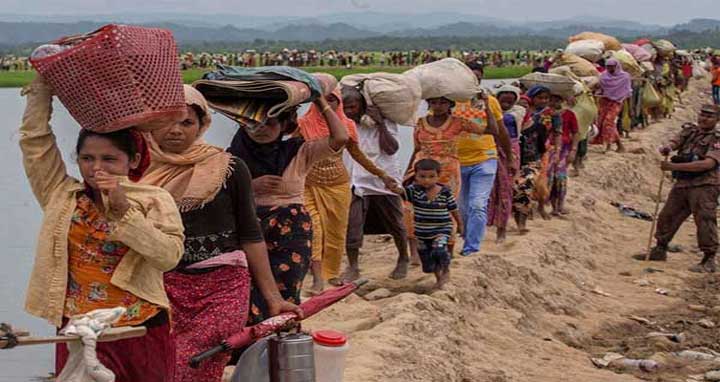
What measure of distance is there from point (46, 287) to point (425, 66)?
18.1 feet

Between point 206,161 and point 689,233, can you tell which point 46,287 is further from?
point 689,233

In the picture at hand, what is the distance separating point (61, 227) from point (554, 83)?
370 inches

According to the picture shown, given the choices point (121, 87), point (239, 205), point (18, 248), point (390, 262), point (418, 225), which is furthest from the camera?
point (18, 248)

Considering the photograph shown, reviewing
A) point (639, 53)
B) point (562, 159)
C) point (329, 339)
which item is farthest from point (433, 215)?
point (639, 53)

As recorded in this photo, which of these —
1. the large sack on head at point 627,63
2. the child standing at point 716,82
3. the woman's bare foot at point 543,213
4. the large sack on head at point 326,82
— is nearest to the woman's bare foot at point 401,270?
the large sack on head at point 326,82

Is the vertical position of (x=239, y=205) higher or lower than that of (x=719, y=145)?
higher

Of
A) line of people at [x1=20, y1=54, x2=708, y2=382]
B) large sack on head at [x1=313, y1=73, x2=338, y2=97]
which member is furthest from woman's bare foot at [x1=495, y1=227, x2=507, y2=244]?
large sack on head at [x1=313, y1=73, x2=338, y2=97]

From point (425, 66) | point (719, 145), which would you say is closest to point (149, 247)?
point (425, 66)

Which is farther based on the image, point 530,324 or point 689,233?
point 689,233

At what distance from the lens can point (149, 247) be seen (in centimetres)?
390

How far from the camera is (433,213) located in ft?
27.7

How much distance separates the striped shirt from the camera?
8445 mm

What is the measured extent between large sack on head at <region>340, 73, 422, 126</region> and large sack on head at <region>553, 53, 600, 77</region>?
9.32 metres

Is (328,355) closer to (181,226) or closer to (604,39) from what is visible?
(181,226)
